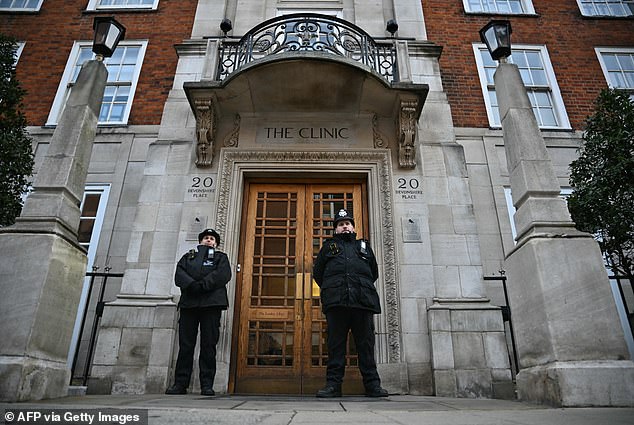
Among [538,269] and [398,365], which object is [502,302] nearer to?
[398,365]

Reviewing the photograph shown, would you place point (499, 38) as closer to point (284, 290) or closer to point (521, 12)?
point (284, 290)

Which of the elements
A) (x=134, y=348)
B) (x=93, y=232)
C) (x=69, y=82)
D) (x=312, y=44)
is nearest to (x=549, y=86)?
(x=312, y=44)

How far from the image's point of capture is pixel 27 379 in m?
3.67

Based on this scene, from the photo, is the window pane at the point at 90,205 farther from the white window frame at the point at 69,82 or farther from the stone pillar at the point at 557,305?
the stone pillar at the point at 557,305

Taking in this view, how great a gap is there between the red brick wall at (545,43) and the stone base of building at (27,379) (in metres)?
8.66

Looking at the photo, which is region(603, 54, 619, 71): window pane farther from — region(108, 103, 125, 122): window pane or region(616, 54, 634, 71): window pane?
region(108, 103, 125, 122): window pane

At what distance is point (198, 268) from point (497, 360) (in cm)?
430

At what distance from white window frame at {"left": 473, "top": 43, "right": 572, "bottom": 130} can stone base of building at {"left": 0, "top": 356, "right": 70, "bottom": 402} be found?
911cm

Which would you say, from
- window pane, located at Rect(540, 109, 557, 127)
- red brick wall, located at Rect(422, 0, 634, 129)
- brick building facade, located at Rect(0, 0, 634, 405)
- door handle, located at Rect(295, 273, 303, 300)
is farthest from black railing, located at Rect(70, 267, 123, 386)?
window pane, located at Rect(540, 109, 557, 127)

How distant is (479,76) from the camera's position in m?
9.88

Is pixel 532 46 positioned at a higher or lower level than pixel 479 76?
higher

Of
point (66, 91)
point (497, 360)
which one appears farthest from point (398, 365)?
point (66, 91)

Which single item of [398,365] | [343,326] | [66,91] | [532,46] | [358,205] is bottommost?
[398,365]

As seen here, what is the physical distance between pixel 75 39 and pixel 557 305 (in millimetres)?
12248
